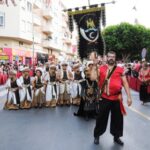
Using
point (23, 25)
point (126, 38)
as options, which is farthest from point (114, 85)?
point (126, 38)

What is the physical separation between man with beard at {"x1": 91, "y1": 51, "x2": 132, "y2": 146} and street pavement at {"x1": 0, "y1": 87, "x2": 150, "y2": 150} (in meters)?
0.31

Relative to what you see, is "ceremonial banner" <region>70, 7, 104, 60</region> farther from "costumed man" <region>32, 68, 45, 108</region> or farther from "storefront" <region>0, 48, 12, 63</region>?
"storefront" <region>0, 48, 12, 63</region>

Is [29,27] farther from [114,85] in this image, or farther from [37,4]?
[114,85]

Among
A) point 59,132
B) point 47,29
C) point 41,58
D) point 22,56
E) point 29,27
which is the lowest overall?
point 59,132

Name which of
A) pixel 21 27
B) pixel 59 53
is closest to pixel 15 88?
pixel 21 27

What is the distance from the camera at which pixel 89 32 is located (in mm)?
10047

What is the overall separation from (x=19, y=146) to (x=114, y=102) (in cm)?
210

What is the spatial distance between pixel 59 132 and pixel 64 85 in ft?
19.9

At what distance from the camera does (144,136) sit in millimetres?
8453

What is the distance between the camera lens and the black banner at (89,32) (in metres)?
10.0

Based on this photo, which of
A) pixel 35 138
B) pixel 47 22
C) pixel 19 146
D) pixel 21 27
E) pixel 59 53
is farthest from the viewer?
pixel 59 53

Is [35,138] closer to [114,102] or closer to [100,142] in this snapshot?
[100,142]

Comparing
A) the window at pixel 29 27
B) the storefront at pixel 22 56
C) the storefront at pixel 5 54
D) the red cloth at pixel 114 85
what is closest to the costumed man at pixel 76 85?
the red cloth at pixel 114 85

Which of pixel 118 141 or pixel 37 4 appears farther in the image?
pixel 37 4
